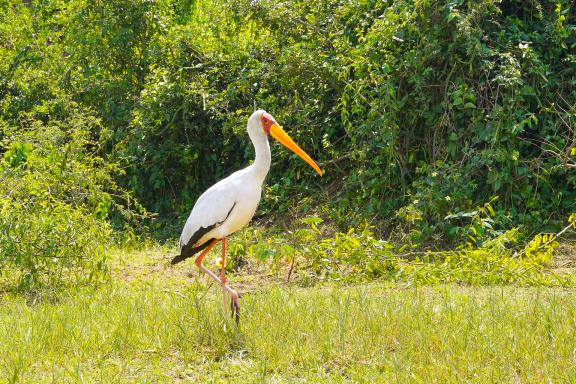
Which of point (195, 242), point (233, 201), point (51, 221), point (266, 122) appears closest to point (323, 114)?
point (266, 122)

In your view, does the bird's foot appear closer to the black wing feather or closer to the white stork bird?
the white stork bird

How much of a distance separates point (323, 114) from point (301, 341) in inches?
209

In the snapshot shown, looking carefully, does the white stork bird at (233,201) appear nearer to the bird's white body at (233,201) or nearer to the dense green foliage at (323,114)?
the bird's white body at (233,201)

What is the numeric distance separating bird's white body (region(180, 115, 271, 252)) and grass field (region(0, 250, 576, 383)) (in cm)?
51

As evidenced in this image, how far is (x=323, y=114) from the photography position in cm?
1042

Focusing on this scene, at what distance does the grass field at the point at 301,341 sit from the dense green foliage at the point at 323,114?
1714mm

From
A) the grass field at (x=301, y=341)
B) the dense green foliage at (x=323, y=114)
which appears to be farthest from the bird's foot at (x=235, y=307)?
the dense green foliage at (x=323, y=114)

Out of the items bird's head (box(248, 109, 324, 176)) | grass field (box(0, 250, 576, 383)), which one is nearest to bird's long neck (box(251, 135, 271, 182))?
bird's head (box(248, 109, 324, 176))

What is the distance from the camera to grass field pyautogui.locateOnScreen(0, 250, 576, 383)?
4863 mm

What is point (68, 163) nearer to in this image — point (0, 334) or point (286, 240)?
point (286, 240)

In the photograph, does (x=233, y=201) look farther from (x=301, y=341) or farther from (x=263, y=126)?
(x=301, y=341)

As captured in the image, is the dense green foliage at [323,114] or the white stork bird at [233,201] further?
the dense green foliage at [323,114]

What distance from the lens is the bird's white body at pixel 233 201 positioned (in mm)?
6391

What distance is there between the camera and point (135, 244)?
9789 millimetres
